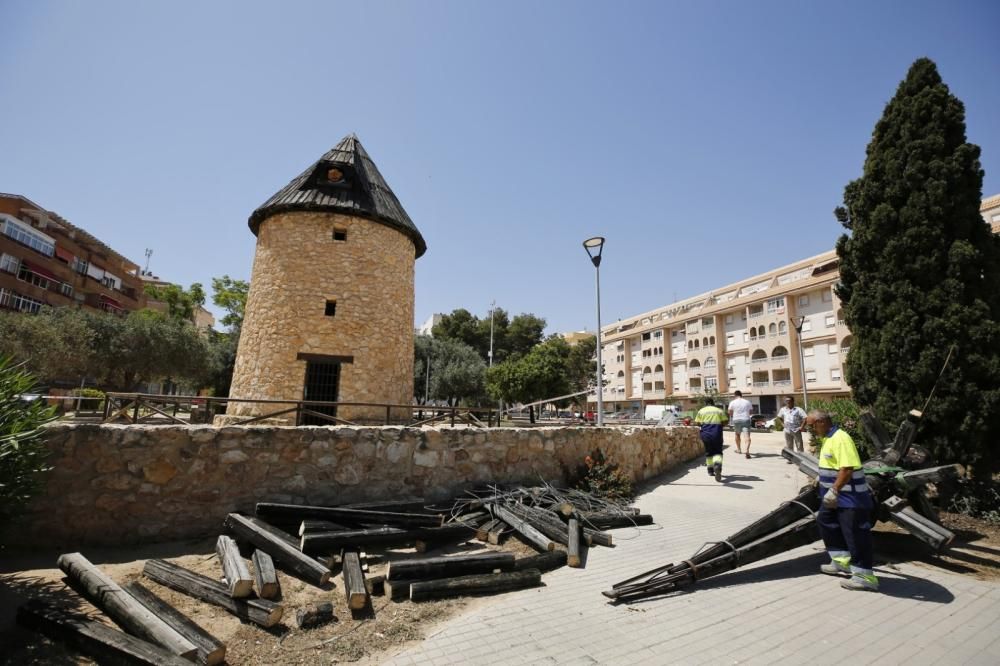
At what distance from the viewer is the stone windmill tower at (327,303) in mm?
12375

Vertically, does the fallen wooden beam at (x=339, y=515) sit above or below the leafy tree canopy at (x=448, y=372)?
below

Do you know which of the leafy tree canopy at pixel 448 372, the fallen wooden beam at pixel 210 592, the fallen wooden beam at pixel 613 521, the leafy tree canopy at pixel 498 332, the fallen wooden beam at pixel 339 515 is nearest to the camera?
the fallen wooden beam at pixel 210 592

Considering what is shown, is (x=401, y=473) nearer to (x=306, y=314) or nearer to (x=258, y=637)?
(x=258, y=637)

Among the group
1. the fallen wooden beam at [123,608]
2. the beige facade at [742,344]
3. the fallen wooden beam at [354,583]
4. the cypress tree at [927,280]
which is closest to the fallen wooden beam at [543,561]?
the fallen wooden beam at [354,583]

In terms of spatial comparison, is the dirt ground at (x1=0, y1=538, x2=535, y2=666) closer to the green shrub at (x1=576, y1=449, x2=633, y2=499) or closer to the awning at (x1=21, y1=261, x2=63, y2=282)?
the green shrub at (x1=576, y1=449, x2=633, y2=499)

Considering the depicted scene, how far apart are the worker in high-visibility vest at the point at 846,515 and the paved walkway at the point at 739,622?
21 centimetres

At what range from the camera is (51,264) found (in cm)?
3444

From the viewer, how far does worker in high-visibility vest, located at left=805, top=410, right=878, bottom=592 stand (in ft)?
14.2

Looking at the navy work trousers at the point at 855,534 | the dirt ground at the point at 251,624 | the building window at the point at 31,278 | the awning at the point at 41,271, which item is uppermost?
the awning at the point at 41,271

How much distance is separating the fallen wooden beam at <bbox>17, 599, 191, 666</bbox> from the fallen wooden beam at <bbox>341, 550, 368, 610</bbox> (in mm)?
1227

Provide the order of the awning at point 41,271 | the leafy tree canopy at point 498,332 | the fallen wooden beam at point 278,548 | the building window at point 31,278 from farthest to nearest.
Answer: the leafy tree canopy at point 498,332 → the awning at point 41,271 → the building window at point 31,278 → the fallen wooden beam at point 278,548

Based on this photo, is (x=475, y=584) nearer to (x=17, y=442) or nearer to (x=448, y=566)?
(x=448, y=566)

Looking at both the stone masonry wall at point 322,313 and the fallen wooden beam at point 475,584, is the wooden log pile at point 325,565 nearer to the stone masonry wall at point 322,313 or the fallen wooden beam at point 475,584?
the fallen wooden beam at point 475,584

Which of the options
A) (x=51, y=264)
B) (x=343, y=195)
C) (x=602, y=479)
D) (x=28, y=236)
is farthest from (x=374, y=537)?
(x=51, y=264)
